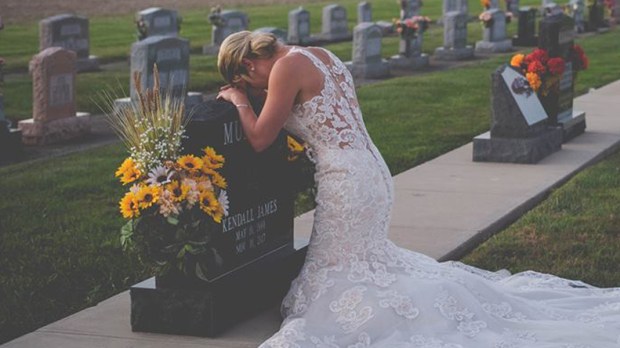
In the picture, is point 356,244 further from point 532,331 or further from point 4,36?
point 4,36

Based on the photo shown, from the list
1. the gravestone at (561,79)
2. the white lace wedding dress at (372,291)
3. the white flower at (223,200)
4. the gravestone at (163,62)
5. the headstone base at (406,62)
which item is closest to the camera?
the white lace wedding dress at (372,291)

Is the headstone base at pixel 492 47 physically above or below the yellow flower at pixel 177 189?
below

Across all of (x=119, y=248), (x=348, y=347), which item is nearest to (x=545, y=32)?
(x=119, y=248)

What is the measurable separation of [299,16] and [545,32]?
1665 cm

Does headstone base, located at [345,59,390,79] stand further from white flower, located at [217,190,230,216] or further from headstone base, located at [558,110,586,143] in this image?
white flower, located at [217,190,230,216]

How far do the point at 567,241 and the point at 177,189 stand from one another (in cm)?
365

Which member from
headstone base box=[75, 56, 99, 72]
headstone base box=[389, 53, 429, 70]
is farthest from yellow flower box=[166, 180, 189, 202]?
headstone base box=[389, 53, 429, 70]

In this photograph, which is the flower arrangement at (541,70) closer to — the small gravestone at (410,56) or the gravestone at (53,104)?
the gravestone at (53,104)

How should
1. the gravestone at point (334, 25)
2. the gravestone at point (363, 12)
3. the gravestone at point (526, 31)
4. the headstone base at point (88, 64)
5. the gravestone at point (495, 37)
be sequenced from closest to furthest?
1. the headstone base at point (88, 64)
2. the gravestone at point (495, 37)
3. the gravestone at point (526, 31)
4. the gravestone at point (334, 25)
5. the gravestone at point (363, 12)

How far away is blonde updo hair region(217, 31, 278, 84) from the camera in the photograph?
23.7ft

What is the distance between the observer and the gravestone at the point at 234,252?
7254 mm

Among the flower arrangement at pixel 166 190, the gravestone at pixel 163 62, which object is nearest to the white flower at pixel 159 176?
the flower arrangement at pixel 166 190

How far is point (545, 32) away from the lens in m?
15.0

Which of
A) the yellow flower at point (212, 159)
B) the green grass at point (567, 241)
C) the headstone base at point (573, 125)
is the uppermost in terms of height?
the yellow flower at point (212, 159)
